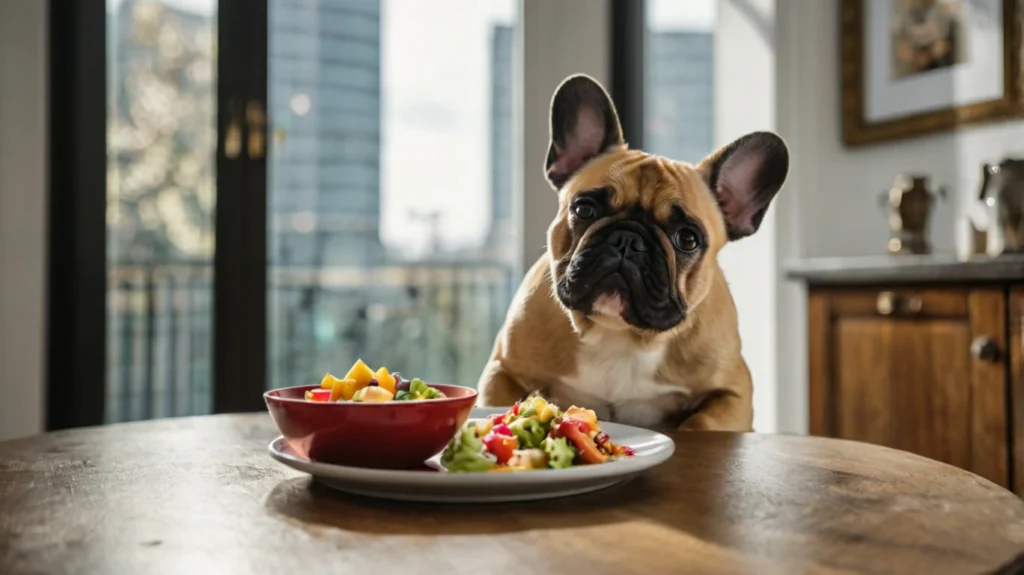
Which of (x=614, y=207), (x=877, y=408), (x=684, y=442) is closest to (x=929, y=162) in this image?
(x=877, y=408)

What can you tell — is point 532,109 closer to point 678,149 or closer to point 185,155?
point 678,149

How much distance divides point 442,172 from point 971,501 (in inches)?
108

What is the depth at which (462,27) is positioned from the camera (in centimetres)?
338

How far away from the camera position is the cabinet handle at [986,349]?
1.97 m

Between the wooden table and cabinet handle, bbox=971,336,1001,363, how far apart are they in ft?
4.07

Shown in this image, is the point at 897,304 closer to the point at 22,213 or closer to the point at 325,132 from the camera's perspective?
the point at 325,132

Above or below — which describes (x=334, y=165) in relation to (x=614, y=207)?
above

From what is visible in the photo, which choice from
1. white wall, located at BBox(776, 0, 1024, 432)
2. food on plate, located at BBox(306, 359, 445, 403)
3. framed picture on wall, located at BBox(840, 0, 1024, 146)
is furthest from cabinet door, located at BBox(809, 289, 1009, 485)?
food on plate, located at BBox(306, 359, 445, 403)

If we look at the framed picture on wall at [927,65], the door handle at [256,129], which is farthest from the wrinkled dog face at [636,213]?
the door handle at [256,129]

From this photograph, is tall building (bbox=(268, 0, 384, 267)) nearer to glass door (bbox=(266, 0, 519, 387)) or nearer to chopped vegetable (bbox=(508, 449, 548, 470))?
glass door (bbox=(266, 0, 519, 387))

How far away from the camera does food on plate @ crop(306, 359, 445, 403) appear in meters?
0.78

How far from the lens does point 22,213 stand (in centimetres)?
255

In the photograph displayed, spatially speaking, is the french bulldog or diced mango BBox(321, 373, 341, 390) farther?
the french bulldog

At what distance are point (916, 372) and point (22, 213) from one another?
7.77ft
